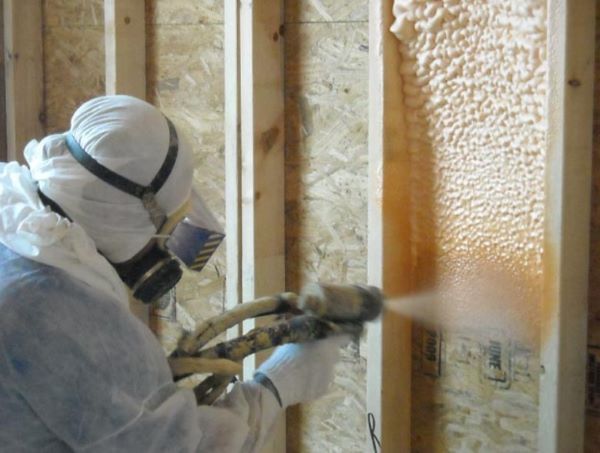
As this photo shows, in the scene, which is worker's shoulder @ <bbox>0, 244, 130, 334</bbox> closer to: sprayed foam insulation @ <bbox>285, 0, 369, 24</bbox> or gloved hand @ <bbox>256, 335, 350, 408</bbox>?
gloved hand @ <bbox>256, 335, 350, 408</bbox>

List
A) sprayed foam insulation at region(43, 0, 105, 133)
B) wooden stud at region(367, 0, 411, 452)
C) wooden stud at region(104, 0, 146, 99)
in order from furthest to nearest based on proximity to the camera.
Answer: sprayed foam insulation at region(43, 0, 105, 133) → wooden stud at region(104, 0, 146, 99) → wooden stud at region(367, 0, 411, 452)

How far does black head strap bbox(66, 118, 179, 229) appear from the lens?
162cm

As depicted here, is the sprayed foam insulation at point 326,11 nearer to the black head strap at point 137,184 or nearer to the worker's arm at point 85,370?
the black head strap at point 137,184

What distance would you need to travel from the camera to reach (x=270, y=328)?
1854mm

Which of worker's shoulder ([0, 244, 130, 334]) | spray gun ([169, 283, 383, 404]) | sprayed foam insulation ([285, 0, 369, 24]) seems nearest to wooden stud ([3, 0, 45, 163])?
sprayed foam insulation ([285, 0, 369, 24])

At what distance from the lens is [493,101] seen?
6.57 feet

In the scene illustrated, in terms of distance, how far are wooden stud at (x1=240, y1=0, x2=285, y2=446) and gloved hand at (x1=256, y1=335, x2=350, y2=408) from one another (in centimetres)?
58

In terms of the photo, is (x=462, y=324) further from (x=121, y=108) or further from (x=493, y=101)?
(x=121, y=108)

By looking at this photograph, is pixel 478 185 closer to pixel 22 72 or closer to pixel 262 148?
pixel 262 148

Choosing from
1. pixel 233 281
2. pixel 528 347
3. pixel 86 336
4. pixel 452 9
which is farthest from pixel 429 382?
pixel 86 336

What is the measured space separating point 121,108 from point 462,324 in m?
0.98

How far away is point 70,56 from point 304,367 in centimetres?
172

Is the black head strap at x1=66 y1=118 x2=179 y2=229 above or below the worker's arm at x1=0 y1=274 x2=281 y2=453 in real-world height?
above

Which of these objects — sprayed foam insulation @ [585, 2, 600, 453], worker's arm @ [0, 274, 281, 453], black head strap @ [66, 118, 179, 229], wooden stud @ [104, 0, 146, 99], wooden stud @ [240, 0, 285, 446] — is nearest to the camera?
worker's arm @ [0, 274, 281, 453]
